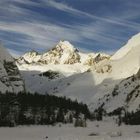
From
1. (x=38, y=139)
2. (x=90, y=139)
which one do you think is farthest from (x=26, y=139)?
(x=90, y=139)

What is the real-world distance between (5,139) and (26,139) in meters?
4.74

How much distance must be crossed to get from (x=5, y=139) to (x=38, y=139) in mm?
7642

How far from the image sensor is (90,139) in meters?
105

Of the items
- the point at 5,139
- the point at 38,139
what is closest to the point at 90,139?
the point at 38,139

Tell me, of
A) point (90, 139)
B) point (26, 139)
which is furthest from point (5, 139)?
point (90, 139)

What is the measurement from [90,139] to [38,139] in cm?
1273

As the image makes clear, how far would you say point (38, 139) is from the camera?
11106 cm

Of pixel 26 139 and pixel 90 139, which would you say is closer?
pixel 90 139

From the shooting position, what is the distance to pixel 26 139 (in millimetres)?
112250

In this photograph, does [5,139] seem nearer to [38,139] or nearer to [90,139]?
[38,139]

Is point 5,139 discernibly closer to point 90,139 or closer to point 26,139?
point 26,139

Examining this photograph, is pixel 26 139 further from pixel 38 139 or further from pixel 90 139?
pixel 90 139

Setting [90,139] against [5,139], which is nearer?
[90,139]
